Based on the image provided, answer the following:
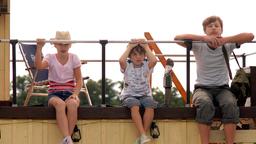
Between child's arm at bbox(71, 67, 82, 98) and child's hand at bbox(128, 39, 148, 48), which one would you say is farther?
child's hand at bbox(128, 39, 148, 48)

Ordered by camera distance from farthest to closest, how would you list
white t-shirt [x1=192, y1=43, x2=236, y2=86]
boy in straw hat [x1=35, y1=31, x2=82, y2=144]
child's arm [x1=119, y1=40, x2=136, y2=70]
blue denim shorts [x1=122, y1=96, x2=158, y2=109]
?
white t-shirt [x1=192, y1=43, x2=236, y2=86] < child's arm [x1=119, y1=40, x2=136, y2=70] < blue denim shorts [x1=122, y1=96, x2=158, y2=109] < boy in straw hat [x1=35, y1=31, x2=82, y2=144]

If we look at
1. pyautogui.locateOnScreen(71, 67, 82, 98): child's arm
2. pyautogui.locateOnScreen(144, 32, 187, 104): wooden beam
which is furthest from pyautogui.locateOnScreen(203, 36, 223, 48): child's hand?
pyautogui.locateOnScreen(144, 32, 187, 104): wooden beam

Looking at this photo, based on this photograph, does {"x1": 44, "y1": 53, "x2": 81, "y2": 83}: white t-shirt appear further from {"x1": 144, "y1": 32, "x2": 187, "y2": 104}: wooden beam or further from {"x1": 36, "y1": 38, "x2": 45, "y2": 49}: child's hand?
{"x1": 144, "y1": 32, "x2": 187, "y2": 104}: wooden beam

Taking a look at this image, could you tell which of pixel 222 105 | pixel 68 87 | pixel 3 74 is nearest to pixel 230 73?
pixel 222 105

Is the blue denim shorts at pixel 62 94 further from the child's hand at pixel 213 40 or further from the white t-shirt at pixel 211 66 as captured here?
the child's hand at pixel 213 40

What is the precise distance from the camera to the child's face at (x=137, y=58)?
33.3ft

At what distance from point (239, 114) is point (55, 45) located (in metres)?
2.16

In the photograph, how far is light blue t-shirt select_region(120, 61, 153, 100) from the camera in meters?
10.1

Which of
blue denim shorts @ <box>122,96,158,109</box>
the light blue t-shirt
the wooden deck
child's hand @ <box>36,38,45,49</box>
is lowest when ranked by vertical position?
the wooden deck

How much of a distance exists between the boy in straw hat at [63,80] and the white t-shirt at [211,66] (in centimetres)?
135

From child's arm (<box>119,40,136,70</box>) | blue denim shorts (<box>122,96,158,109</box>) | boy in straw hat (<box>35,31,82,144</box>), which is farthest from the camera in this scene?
child's arm (<box>119,40,136,70</box>)

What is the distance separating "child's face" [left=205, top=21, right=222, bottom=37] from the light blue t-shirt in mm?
810

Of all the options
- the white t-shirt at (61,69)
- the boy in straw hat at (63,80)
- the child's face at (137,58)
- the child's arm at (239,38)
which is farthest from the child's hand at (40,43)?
the child's arm at (239,38)

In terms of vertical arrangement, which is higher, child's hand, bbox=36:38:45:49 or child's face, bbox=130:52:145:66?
child's hand, bbox=36:38:45:49
